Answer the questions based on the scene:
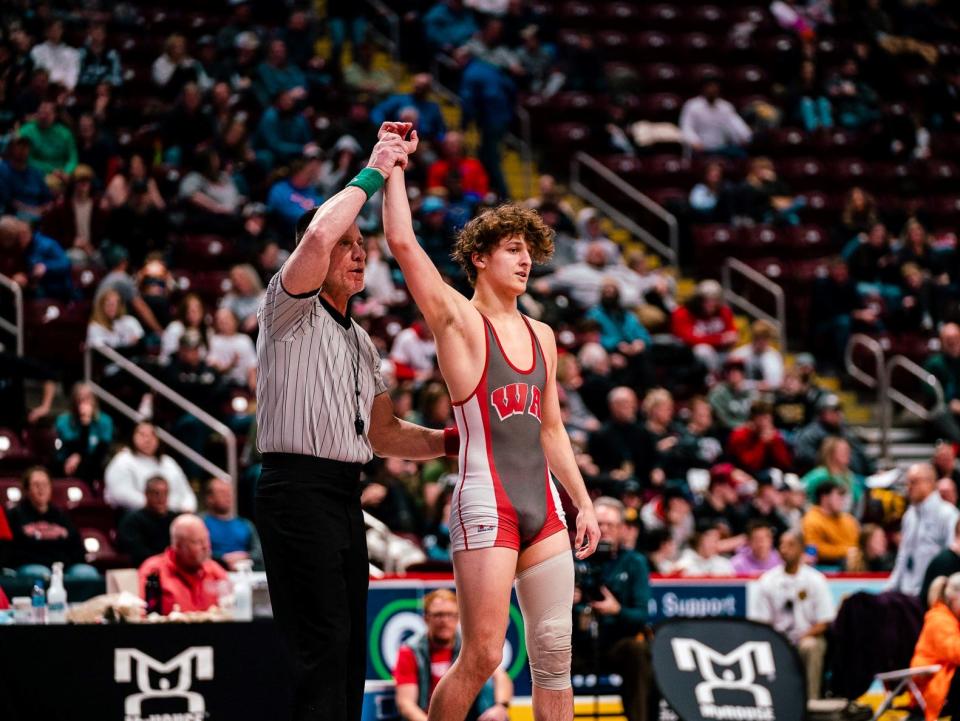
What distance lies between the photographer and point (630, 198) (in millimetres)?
19016

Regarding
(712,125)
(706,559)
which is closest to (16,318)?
(706,559)

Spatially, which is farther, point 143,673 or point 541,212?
point 541,212

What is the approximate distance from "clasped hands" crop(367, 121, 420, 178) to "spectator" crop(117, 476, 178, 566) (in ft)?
19.1

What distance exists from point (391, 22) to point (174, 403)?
8.51 m

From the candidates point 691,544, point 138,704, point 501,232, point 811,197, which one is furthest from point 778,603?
point 811,197

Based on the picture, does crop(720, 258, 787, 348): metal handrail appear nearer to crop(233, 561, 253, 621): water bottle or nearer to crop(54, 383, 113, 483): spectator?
crop(54, 383, 113, 483): spectator

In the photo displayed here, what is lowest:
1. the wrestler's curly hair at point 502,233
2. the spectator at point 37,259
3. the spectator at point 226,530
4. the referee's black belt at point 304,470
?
the spectator at point 226,530

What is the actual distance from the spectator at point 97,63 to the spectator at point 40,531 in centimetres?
622

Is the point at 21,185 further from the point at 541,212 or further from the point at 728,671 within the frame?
the point at 728,671

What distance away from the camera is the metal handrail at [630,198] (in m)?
18.6

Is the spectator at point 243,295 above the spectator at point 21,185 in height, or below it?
below

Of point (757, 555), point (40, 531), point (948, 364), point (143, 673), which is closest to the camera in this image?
point (143, 673)

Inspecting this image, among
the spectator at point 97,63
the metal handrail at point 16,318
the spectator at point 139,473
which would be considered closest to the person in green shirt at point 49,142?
the spectator at point 97,63

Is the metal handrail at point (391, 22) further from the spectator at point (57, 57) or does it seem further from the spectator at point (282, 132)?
the spectator at point (57, 57)
